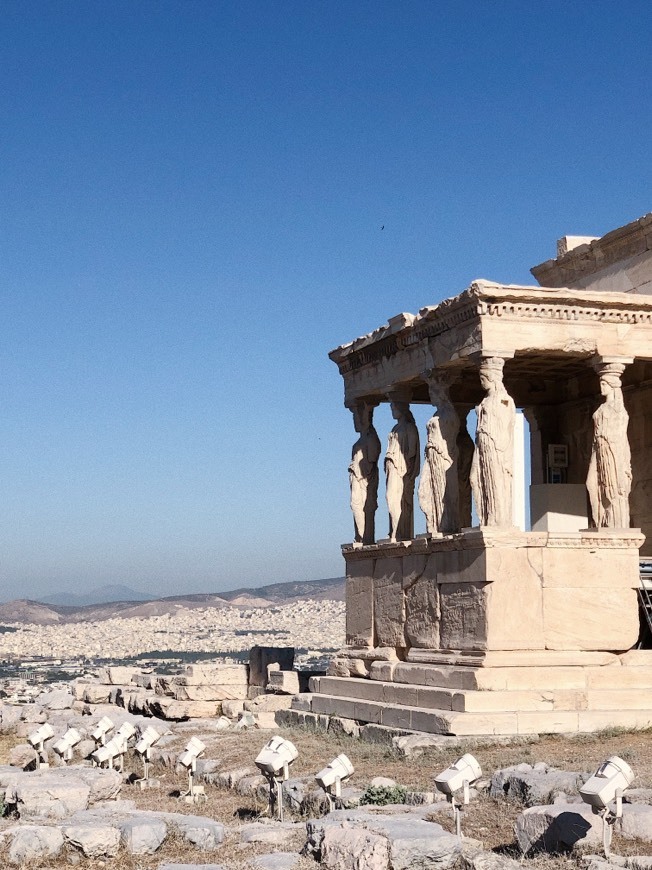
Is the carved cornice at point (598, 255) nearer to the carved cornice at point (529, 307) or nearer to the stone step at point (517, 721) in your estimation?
the carved cornice at point (529, 307)

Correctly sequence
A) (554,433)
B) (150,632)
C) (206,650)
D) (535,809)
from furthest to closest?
1. (150,632)
2. (206,650)
3. (554,433)
4. (535,809)

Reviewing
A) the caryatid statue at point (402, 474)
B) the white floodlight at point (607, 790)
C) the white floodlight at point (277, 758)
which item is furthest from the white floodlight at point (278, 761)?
the caryatid statue at point (402, 474)

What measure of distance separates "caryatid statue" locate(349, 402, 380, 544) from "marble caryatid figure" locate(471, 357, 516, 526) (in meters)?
3.44

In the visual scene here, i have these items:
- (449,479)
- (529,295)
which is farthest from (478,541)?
(529,295)

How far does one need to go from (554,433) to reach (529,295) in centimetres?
419

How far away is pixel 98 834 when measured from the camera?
30.1ft

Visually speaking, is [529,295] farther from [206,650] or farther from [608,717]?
[206,650]

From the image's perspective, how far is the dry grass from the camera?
9062 mm

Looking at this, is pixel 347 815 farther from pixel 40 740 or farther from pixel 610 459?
pixel 610 459

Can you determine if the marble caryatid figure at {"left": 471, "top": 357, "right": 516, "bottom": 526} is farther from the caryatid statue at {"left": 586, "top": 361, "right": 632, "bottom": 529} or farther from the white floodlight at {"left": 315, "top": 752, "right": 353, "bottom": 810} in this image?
the white floodlight at {"left": 315, "top": 752, "right": 353, "bottom": 810}

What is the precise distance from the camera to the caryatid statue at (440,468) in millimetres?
15664

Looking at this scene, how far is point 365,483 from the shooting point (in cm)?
1811

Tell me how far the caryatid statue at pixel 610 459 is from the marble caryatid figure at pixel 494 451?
42.6 inches

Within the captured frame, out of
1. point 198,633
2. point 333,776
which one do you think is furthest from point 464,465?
point 198,633
